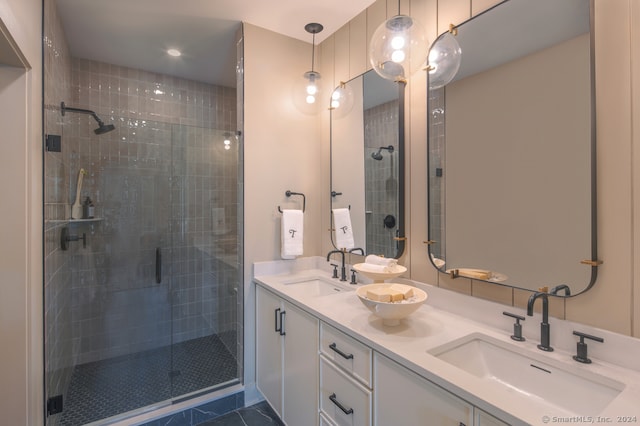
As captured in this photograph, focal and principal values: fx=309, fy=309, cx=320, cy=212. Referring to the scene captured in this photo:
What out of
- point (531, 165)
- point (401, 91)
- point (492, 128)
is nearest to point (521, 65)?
point (492, 128)

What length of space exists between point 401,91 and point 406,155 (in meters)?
0.37

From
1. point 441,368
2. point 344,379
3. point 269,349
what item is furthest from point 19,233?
point 441,368

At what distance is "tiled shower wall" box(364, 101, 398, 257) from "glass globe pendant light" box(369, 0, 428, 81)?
33 centimetres

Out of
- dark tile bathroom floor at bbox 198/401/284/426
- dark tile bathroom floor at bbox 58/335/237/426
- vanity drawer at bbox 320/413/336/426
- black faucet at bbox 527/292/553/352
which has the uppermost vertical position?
black faucet at bbox 527/292/553/352

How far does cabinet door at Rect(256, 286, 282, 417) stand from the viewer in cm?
190

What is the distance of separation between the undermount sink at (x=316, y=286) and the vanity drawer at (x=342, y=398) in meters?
0.60

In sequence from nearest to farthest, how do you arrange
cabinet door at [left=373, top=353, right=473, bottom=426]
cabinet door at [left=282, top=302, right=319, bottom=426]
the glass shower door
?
cabinet door at [left=373, top=353, right=473, bottom=426]
cabinet door at [left=282, top=302, right=319, bottom=426]
the glass shower door

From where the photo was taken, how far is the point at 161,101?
2986 millimetres

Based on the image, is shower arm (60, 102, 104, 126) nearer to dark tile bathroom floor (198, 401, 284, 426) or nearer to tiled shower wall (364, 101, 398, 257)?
tiled shower wall (364, 101, 398, 257)

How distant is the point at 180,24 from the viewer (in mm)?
2182

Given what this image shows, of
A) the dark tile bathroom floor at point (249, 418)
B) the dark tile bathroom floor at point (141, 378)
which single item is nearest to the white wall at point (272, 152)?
the dark tile bathroom floor at point (249, 418)

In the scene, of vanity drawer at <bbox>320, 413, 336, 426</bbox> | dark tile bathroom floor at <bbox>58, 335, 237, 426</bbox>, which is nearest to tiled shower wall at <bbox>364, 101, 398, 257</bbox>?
vanity drawer at <bbox>320, 413, 336, 426</bbox>

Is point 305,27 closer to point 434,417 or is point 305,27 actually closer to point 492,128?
point 492,128

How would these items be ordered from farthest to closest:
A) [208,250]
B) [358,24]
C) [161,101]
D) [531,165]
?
[161,101]
[208,250]
[358,24]
[531,165]
